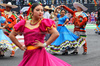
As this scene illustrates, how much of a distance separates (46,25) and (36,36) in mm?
255

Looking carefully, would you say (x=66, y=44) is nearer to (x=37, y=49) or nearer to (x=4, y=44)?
(x=4, y=44)

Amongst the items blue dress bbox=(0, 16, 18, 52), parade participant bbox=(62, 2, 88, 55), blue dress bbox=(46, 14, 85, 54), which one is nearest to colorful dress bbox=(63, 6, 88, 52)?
parade participant bbox=(62, 2, 88, 55)

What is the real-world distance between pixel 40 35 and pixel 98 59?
14.9ft

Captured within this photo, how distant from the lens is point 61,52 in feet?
36.8

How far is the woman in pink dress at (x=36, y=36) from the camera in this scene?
487cm

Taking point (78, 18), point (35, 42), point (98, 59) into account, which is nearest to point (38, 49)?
point (35, 42)

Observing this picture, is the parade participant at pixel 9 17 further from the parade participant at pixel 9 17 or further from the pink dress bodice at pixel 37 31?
the pink dress bodice at pixel 37 31

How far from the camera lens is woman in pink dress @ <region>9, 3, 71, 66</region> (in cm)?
487

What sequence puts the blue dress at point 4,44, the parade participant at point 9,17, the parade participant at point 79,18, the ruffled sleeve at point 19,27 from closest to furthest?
the ruffled sleeve at point 19,27, the blue dress at point 4,44, the parade participant at point 9,17, the parade participant at point 79,18

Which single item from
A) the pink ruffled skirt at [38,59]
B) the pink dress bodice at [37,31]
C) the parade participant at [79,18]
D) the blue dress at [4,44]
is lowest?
the blue dress at [4,44]

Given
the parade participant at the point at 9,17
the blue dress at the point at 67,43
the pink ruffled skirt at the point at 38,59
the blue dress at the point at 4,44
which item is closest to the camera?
the pink ruffled skirt at the point at 38,59

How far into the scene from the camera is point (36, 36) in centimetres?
496

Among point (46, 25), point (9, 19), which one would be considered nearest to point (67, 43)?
point (9, 19)

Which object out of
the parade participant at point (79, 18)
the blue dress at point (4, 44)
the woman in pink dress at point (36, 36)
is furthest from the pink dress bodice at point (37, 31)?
the parade participant at point (79, 18)
